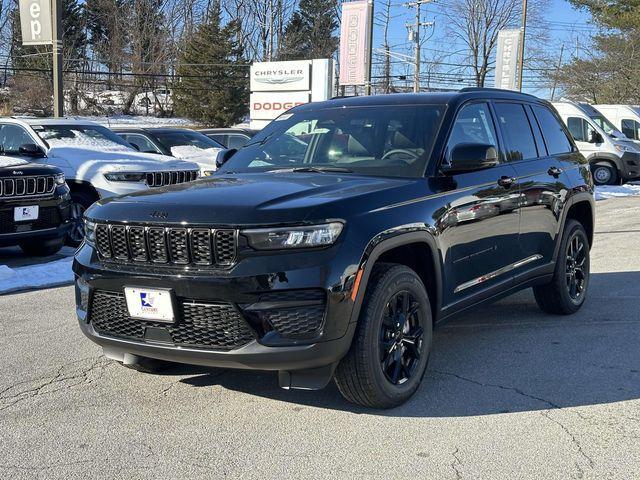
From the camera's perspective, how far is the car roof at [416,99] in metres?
5.01

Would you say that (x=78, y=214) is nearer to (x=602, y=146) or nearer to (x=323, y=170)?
(x=323, y=170)

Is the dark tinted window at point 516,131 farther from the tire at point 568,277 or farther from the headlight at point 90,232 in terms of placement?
the headlight at point 90,232

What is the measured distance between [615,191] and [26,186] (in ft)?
54.0

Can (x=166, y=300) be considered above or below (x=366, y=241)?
below

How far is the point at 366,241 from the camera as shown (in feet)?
12.2

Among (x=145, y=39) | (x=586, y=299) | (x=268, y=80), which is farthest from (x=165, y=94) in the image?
(x=586, y=299)

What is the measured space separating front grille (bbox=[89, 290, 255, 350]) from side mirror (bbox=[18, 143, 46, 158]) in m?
7.20

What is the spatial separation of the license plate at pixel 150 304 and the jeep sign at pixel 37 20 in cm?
1142

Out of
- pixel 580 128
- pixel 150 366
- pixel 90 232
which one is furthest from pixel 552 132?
pixel 580 128

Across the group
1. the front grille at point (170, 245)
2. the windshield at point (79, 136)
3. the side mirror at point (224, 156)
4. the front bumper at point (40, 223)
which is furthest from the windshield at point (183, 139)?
the front grille at point (170, 245)

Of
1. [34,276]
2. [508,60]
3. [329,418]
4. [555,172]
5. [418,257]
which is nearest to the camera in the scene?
[329,418]

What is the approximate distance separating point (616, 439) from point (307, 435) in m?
1.56

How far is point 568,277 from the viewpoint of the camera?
6285 mm

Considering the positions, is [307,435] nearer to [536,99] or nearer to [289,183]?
[289,183]
